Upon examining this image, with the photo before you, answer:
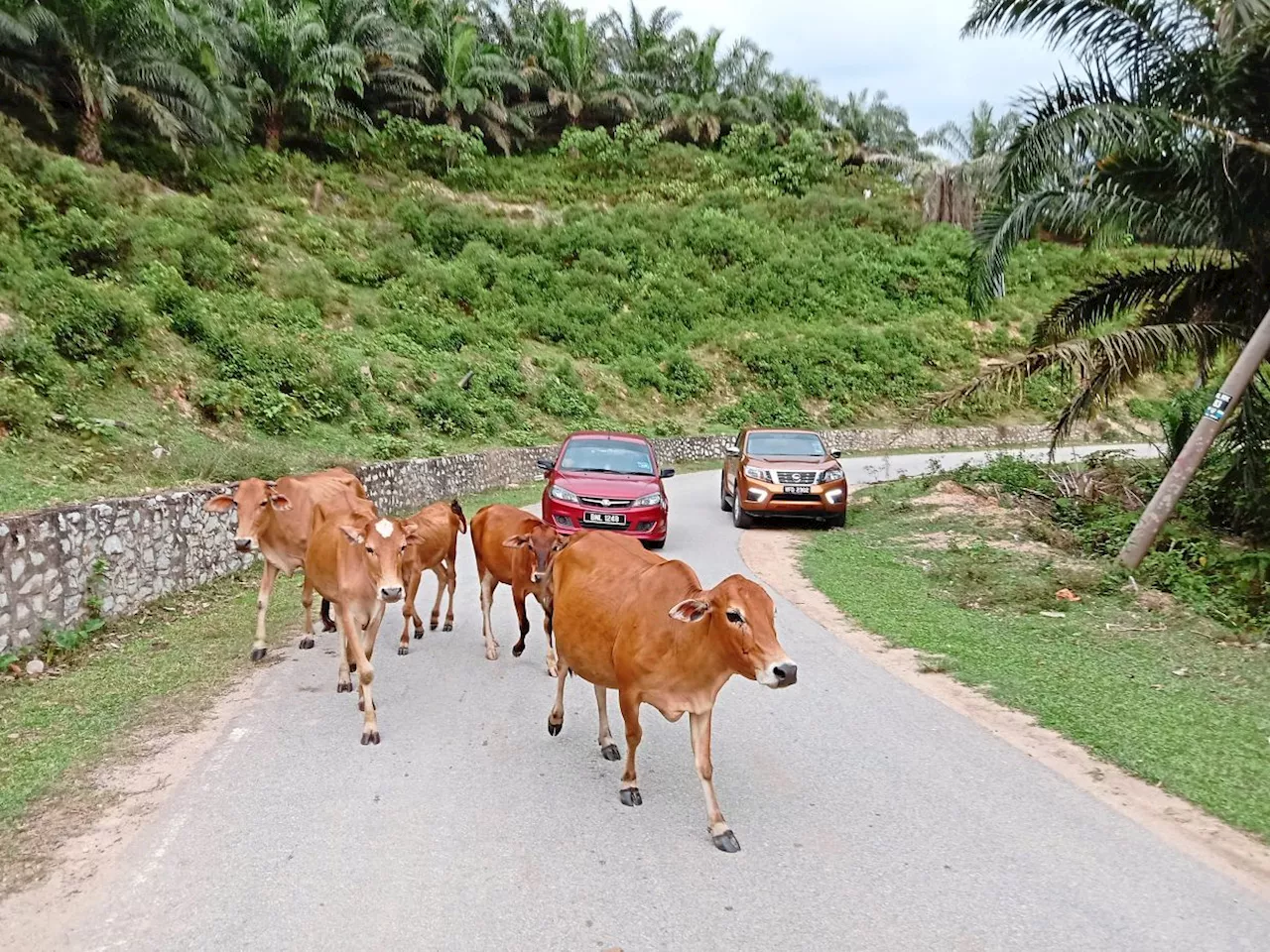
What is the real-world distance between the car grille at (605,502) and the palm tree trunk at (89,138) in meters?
24.1

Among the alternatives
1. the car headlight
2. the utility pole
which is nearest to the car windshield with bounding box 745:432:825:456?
the car headlight

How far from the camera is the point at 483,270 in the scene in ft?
123

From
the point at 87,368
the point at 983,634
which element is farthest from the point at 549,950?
the point at 87,368

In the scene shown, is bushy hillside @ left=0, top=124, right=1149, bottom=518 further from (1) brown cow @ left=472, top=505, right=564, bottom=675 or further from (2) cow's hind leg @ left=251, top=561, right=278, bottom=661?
(1) brown cow @ left=472, top=505, right=564, bottom=675

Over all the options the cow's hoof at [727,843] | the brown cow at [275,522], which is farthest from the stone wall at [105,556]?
the cow's hoof at [727,843]

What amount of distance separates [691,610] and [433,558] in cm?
476

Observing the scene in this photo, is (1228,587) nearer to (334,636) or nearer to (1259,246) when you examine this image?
(1259,246)

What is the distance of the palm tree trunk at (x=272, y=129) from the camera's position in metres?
38.4

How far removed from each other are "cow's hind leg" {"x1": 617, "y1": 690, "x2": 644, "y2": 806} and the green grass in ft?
9.77

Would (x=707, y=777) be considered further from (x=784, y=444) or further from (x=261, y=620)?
(x=784, y=444)

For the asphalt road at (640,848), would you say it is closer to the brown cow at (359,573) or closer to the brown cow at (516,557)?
the brown cow at (359,573)

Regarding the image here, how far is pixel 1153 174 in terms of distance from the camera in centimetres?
1238

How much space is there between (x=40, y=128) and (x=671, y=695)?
33355 millimetres

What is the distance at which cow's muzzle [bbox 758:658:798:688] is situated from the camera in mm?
3992
